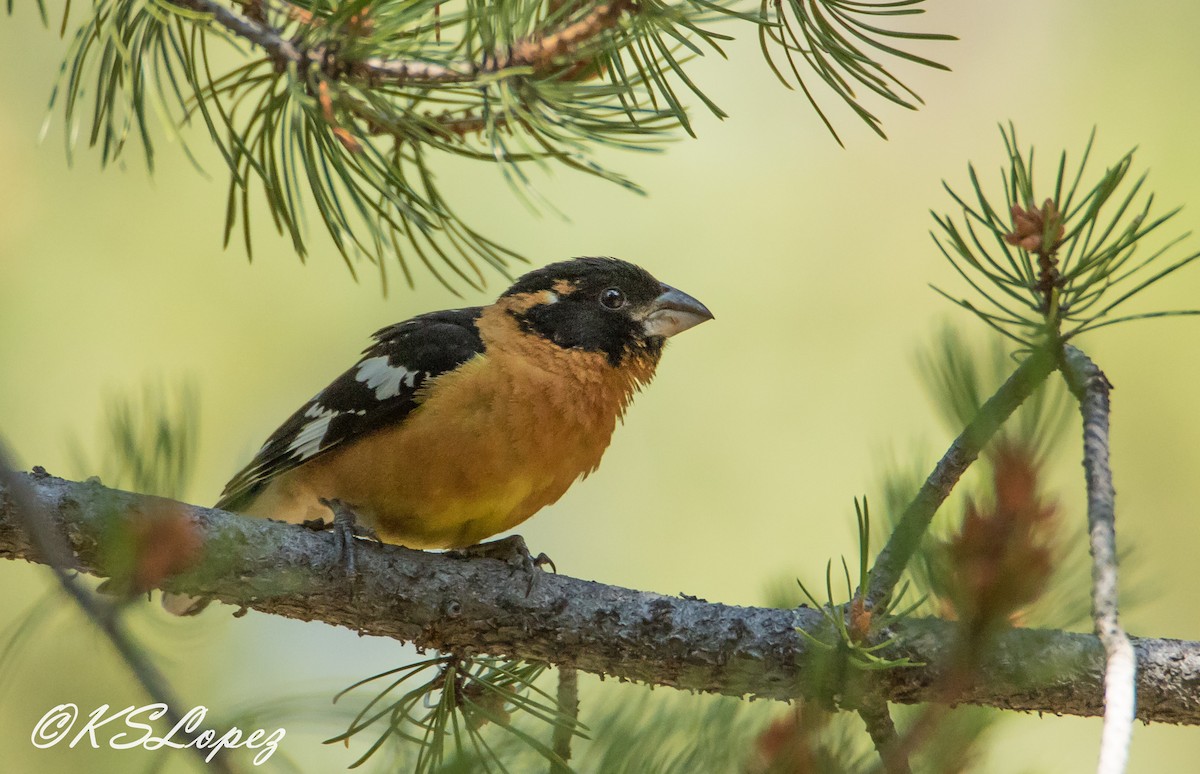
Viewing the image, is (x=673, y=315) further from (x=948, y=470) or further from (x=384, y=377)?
(x=948, y=470)

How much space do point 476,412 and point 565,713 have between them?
3.81ft

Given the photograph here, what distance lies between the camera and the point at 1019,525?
194 centimetres

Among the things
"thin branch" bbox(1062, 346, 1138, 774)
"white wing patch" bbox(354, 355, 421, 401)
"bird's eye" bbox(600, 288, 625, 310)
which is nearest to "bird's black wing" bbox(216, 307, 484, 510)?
"white wing patch" bbox(354, 355, 421, 401)

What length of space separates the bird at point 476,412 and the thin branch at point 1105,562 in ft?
6.03

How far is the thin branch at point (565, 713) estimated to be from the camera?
267 centimetres

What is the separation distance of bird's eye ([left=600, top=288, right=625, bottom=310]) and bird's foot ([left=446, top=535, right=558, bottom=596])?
1.08 metres

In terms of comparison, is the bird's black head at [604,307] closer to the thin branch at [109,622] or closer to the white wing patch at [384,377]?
the white wing patch at [384,377]

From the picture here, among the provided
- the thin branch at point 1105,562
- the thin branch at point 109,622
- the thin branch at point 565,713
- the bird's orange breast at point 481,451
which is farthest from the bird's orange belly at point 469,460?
the thin branch at point 109,622

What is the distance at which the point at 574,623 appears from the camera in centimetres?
307

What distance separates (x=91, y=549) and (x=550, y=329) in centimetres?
187

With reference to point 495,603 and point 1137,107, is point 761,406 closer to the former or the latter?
point 1137,107

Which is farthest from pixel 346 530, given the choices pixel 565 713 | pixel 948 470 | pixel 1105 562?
pixel 1105 562

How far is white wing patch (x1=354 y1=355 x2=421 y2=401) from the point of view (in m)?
3.90

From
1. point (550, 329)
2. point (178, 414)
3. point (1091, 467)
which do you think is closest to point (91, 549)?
point (178, 414)
